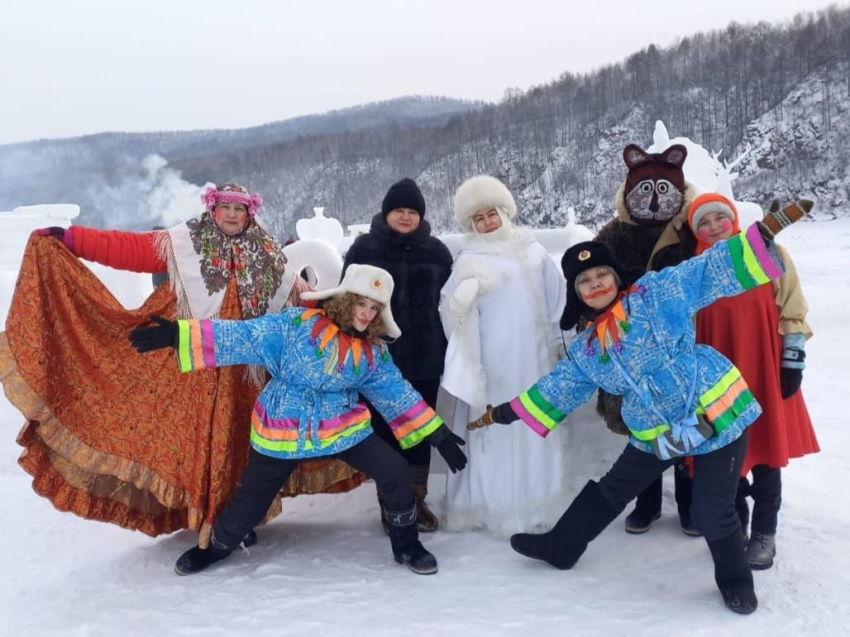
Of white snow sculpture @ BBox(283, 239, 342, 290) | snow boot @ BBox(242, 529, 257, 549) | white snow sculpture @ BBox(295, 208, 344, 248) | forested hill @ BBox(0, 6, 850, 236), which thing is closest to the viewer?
snow boot @ BBox(242, 529, 257, 549)

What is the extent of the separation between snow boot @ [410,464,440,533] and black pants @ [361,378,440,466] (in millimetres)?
32

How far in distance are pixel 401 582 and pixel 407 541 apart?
0.57ft

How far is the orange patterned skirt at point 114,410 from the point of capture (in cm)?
257

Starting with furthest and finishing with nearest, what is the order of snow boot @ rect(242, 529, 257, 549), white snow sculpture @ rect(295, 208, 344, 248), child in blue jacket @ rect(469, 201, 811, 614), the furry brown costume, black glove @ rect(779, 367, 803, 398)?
white snow sculpture @ rect(295, 208, 344, 248)
snow boot @ rect(242, 529, 257, 549)
the furry brown costume
black glove @ rect(779, 367, 803, 398)
child in blue jacket @ rect(469, 201, 811, 614)

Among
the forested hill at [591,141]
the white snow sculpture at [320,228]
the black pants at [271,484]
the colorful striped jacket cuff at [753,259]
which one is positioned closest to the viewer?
the colorful striped jacket cuff at [753,259]

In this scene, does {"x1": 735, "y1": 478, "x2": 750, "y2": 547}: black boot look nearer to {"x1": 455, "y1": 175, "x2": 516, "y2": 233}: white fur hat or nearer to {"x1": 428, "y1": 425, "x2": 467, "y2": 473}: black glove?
{"x1": 428, "y1": 425, "x2": 467, "y2": 473}: black glove

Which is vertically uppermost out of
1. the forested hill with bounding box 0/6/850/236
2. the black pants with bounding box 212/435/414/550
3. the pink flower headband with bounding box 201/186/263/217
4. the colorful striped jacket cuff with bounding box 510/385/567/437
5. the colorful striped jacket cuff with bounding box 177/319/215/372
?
the forested hill with bounding box 0/6/850/236

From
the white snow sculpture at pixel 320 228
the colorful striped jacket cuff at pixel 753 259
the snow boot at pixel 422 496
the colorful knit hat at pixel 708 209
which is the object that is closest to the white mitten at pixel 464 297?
the snow boot at pixel 422 496

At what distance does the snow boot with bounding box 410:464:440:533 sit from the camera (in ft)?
9.82

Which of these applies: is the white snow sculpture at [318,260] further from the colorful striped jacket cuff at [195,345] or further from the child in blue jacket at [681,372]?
the child in blue jacket at [681,372]

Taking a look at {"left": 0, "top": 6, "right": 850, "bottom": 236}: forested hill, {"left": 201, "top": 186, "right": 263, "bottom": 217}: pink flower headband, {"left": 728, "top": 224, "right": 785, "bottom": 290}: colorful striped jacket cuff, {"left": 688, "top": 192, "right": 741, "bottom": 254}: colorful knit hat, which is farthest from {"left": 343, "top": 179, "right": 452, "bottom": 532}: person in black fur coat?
{"left": 0, "top": 6, "right": 850, "bottom": 236}: forested hill

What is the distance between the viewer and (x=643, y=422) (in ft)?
7.45

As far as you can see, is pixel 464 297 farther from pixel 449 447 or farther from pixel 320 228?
pixel 320 228

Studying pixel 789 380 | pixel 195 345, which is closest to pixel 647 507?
pixel 789 380
